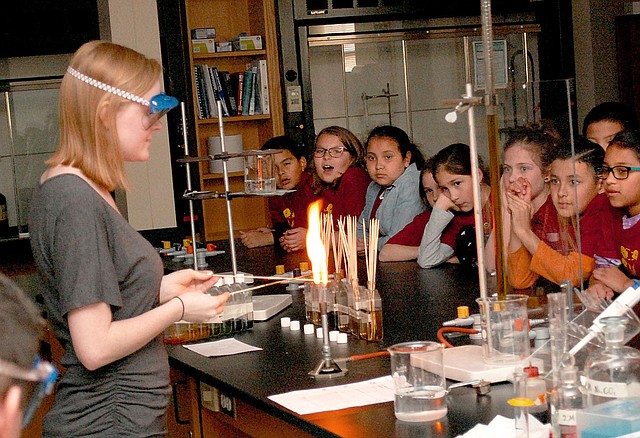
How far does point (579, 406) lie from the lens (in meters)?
1.50

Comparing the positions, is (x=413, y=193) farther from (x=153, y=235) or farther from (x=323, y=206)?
(x=153, y=235)

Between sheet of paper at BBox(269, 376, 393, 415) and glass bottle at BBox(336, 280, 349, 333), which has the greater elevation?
glass bottle at BBox(336, 280, 349, 333)

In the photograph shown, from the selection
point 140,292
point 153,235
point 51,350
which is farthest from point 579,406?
point 153,235

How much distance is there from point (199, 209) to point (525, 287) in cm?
385

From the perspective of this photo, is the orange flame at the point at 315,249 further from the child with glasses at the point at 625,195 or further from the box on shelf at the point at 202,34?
the box on shelf at the point at 202,34

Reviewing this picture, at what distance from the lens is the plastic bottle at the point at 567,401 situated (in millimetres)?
1475

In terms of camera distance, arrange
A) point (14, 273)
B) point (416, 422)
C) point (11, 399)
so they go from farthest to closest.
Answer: point (14, 273), point (416, 422), point (11, 399)

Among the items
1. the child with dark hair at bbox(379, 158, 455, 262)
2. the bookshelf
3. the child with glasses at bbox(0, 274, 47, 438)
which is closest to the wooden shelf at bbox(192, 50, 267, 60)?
the bookshelf

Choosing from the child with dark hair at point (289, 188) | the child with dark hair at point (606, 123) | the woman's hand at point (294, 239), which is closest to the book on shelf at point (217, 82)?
the child with dark hair at point (289, 188)

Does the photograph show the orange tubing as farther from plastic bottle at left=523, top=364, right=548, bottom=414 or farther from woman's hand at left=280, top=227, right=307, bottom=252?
woman's hand at left=280, top=227, right=307, bottom=252

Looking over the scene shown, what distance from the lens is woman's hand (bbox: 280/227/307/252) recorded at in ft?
14.5

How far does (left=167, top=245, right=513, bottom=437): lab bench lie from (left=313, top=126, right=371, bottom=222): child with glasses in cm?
133

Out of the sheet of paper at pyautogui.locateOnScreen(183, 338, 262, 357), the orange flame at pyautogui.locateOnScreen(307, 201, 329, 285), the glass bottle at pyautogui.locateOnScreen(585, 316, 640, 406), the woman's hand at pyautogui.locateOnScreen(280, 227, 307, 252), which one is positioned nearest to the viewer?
the glass bottle at pyautogui.locateOnScreen(585, 316, 640, 406)

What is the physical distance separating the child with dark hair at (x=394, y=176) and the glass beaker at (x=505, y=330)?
215 centimetres
